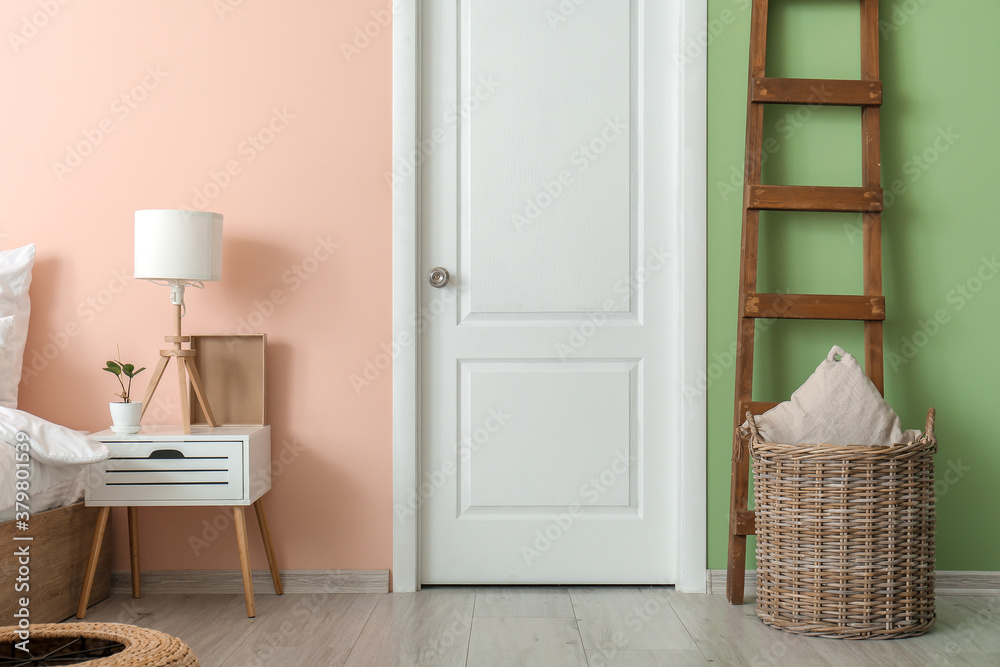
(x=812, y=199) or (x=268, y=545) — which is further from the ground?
(x=812, y=199)

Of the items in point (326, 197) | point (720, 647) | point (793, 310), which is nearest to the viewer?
point (720, 647)

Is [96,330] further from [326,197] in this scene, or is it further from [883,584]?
[883,584]

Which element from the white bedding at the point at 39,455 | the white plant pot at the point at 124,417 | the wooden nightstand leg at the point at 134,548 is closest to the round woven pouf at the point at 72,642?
the white bedding at the point at 39,455

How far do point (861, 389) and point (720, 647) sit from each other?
752 mm

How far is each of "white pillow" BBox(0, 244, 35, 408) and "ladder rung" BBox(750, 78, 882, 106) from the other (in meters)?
2.24

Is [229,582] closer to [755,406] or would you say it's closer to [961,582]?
[755,406]

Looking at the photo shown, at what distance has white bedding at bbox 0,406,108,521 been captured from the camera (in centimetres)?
183

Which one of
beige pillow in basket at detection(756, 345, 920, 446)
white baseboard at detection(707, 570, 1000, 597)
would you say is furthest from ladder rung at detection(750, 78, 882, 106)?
white baseboard at detection(707, 570, 1000, 597)

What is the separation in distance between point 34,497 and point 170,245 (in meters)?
0.75

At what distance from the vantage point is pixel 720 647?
6.10ft

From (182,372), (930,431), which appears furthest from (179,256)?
(930,431)

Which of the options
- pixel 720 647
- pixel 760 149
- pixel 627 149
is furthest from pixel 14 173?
pixel 720 647

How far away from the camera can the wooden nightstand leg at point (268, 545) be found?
2.25 metres

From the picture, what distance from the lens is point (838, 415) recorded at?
76.7 inches
